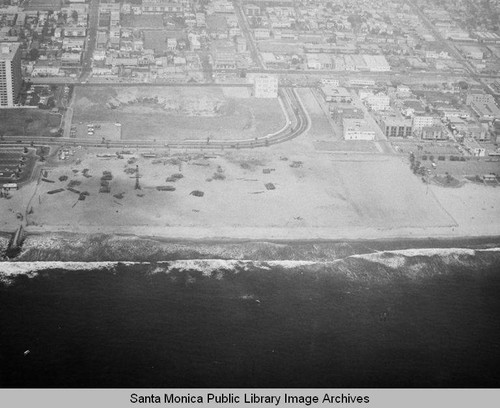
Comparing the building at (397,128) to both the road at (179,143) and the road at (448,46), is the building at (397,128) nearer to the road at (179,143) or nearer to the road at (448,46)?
the road at (179,143)

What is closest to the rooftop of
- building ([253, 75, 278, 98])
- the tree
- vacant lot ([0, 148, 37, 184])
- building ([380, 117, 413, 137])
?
the tree

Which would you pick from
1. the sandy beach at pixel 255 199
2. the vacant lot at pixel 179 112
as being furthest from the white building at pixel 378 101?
the sandy beach at pixel 255 199

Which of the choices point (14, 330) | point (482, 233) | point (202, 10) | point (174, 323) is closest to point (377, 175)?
point (482, 233)

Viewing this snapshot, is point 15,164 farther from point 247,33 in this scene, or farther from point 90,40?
point 247,33

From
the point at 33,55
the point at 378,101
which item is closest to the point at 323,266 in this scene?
the point at 378,101

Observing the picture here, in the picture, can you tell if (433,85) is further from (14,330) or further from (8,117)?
(14,330)
